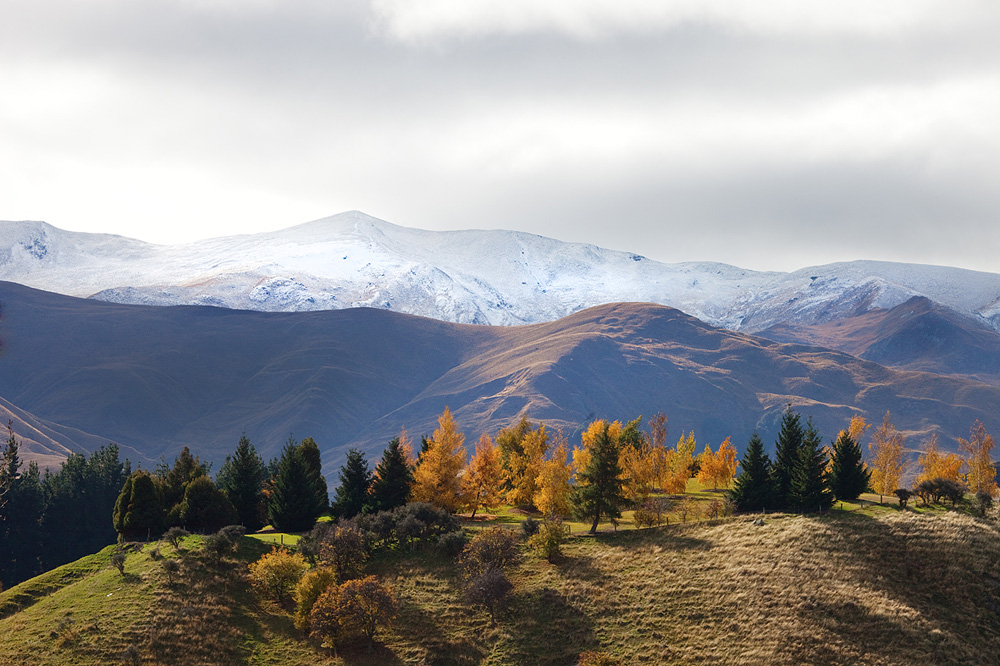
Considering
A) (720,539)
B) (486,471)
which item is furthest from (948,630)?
(486,471)

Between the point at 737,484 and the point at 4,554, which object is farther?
the point at 4,554

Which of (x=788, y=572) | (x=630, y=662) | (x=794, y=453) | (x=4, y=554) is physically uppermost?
(x=794, y=453)

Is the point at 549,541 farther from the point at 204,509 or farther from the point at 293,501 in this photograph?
the point at 204,509

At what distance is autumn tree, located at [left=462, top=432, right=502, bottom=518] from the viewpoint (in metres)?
94.1

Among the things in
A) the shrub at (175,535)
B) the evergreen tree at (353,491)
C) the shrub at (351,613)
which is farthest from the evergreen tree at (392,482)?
the shrub at (351,613)

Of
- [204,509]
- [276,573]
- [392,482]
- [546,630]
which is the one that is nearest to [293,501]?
[204,509]

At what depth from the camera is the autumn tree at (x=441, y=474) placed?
299 feet

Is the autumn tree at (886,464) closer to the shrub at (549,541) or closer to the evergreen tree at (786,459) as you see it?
the evergreen tree at (786,459)

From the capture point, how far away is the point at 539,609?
225 ft

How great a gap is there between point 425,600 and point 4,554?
73.4 meters

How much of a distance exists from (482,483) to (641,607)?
32173 millimetres

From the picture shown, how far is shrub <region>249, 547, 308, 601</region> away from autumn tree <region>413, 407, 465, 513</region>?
2008 cm

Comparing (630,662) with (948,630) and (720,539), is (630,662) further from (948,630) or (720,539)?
(948,630)

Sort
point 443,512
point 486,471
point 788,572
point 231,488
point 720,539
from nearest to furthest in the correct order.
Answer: point 788,572, point 720,539, point 443,512, point 231,488, point 486,471
